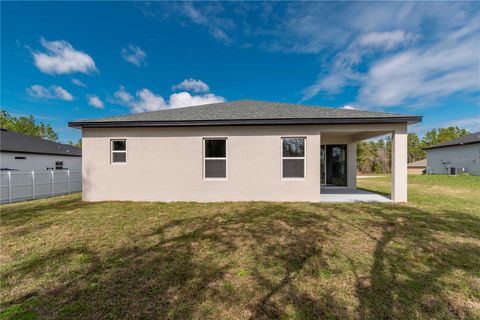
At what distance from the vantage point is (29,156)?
519 inches

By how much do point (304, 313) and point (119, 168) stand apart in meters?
7.93

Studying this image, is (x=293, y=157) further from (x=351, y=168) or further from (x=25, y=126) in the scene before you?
(x=25, y=126)

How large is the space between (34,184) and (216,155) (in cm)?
927

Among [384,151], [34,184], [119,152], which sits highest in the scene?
[384,151]

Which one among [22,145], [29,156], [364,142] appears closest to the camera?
[29,156]

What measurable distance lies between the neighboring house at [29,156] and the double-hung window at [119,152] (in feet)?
29.8

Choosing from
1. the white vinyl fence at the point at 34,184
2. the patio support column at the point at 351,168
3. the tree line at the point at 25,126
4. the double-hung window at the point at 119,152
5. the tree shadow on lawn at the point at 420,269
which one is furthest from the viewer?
the tree line at the point at 25,126

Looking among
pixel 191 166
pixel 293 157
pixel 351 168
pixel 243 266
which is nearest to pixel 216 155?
pixel 191 166

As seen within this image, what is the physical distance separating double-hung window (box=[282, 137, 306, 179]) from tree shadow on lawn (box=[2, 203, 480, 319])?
107 inches

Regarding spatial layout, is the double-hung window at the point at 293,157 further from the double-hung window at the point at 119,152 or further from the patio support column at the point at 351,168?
the double-hung window at the point at 119,152

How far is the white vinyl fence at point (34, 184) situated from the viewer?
28.8 ft

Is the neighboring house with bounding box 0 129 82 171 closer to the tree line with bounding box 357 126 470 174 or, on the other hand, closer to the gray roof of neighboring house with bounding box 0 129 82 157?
the gray roof of neighboring house with bounding box 0 129 82 157

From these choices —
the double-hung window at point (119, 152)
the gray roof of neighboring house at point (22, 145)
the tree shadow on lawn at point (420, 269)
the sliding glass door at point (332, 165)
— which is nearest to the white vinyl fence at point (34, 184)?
the gray roof of neighboring house at point (22, 145)

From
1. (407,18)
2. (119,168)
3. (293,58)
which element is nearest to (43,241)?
(119,168)
